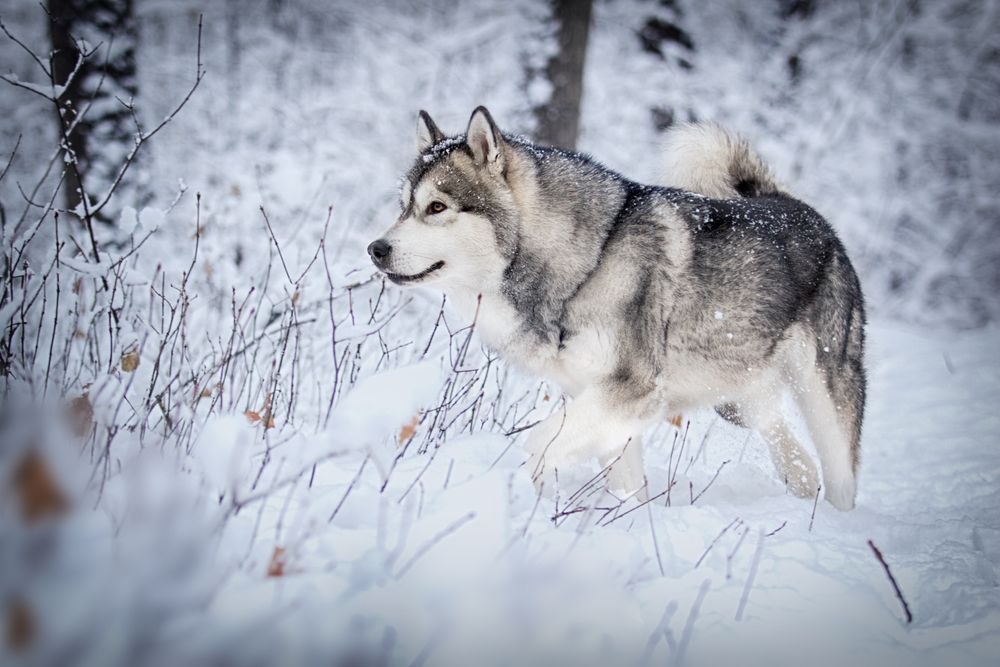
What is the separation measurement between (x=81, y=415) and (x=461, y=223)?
1.62m

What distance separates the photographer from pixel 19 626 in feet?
2.35

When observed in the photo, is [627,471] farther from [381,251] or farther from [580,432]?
[381,251]

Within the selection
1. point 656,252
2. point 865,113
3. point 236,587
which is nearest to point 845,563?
point 656,252

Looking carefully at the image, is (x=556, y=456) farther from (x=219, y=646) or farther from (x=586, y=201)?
(x=219, y=646)

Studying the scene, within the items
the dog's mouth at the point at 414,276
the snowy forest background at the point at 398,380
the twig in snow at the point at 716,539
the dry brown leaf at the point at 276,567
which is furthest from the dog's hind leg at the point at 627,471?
the dry brown leaf at the point at 276,567

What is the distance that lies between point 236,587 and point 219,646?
0.56 meters

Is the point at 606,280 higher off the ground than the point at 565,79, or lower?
lower

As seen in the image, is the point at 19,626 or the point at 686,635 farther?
the point at 686,635

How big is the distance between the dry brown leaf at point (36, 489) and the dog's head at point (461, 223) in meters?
2.04

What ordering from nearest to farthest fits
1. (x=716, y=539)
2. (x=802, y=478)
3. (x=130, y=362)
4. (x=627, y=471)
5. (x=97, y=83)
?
(x=716, y=539) < (x=130, y=362) < (x=627, y=471) < (x=802, y=478) < (x=97, y=83)

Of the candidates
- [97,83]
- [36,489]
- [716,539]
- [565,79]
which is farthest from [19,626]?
[565,79]

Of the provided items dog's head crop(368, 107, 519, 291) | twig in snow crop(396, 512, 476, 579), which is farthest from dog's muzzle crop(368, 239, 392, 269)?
twig in snow crop(396, 512, 476, 579)

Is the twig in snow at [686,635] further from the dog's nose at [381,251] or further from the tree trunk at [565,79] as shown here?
the tree trunk at [565,79]

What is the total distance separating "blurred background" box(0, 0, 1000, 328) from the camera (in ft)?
30.6
